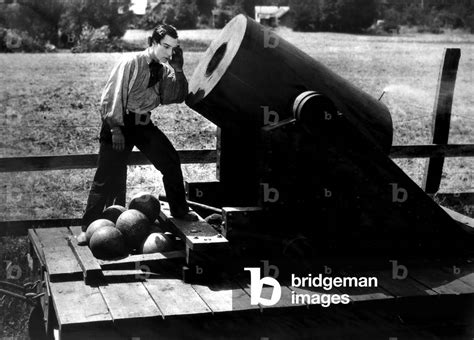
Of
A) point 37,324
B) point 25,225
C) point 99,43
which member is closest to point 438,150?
point 25,225

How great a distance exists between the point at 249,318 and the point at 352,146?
1.48 metres

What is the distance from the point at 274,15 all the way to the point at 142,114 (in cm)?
1192

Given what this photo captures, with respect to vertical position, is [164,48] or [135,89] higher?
[164,48]

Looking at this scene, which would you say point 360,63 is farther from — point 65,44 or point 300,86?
point 300,86

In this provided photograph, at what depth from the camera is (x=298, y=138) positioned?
18.2 ft

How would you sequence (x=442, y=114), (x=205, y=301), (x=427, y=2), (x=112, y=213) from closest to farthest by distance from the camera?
(x=205, y=301)
(x=112, y=213)
(x=442, y=114)
(x=427, y=2)

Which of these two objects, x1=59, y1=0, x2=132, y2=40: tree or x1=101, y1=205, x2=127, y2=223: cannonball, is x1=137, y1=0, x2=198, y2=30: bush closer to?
x1=59, y1=0, x2=132, y2=40: tree

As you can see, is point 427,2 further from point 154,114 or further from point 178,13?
point 154,114

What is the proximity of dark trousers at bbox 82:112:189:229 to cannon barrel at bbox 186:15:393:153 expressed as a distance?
1.35 ft

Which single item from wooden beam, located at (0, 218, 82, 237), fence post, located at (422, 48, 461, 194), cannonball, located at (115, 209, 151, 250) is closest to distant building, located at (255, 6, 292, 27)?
fence post, located at (422, 48, 461, 194)

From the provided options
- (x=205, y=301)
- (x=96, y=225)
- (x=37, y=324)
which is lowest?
(x=37, y=324)

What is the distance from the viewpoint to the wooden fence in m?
6.75

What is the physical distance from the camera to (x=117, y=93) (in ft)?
18.8

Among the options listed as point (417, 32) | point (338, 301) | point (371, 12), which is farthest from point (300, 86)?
point (417, 32)
